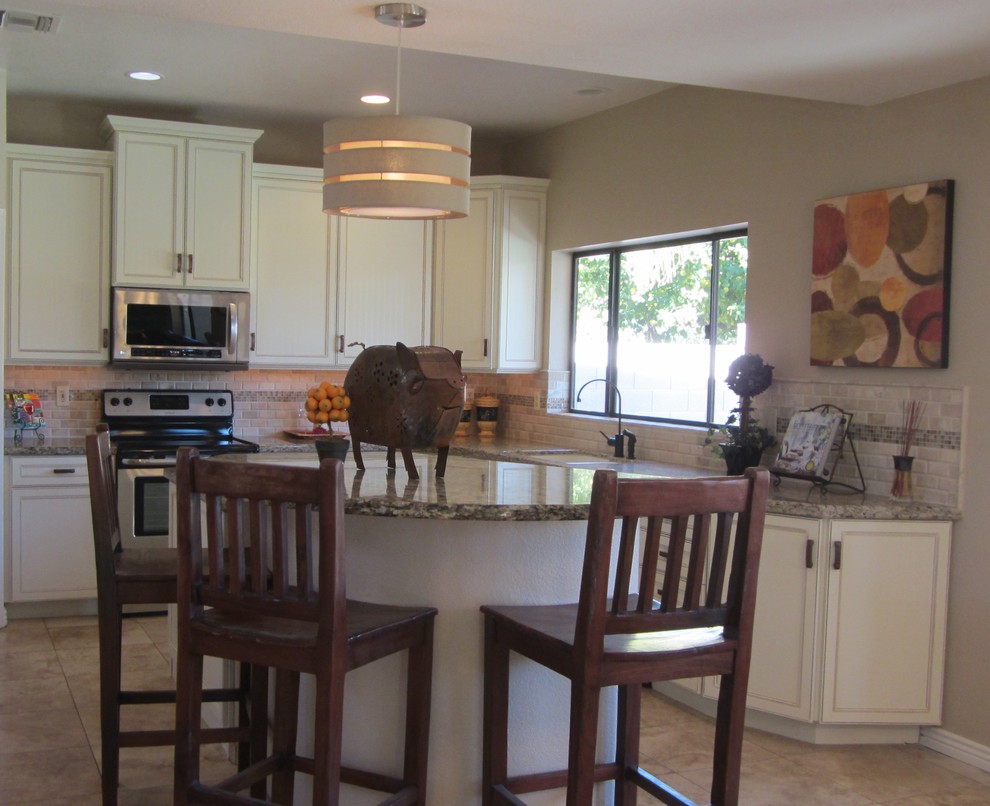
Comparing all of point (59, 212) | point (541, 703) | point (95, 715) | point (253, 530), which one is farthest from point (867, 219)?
point (59, 212)

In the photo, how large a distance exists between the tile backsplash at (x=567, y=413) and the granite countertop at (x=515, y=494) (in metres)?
0.14

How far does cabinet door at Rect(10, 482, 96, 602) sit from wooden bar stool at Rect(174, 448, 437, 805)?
127 inches

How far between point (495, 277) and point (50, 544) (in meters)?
2.68

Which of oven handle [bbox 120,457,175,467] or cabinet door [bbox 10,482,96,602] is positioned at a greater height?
oven handle [bbox 120,457,175,467]

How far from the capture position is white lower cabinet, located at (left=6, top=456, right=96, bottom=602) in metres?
5.37

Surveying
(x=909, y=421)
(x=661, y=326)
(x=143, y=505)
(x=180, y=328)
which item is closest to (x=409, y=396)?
(x=909, y=421)

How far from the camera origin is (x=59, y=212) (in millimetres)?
5559

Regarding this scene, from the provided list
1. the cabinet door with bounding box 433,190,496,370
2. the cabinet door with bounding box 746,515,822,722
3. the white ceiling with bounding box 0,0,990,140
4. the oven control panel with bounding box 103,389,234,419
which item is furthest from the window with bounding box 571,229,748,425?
the oven control panel with bounding box 103,389,234,419

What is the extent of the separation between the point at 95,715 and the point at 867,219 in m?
3.40

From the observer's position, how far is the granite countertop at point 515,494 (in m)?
2.50

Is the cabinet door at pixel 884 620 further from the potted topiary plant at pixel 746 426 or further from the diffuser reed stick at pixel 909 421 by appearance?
the potted topiary plant at pixel 746 426

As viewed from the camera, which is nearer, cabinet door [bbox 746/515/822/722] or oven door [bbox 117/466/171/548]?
cabinet door [bbox 746/515/822/722]

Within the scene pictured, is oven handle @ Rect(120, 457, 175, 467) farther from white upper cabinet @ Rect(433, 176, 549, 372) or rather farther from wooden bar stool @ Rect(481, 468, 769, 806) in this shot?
wooden bar stool @ Rect(481, 468, 769, 806)

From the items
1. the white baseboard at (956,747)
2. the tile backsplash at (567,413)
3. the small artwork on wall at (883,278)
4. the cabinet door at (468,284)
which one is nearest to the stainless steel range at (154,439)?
the tile backsplash at (567,413)
